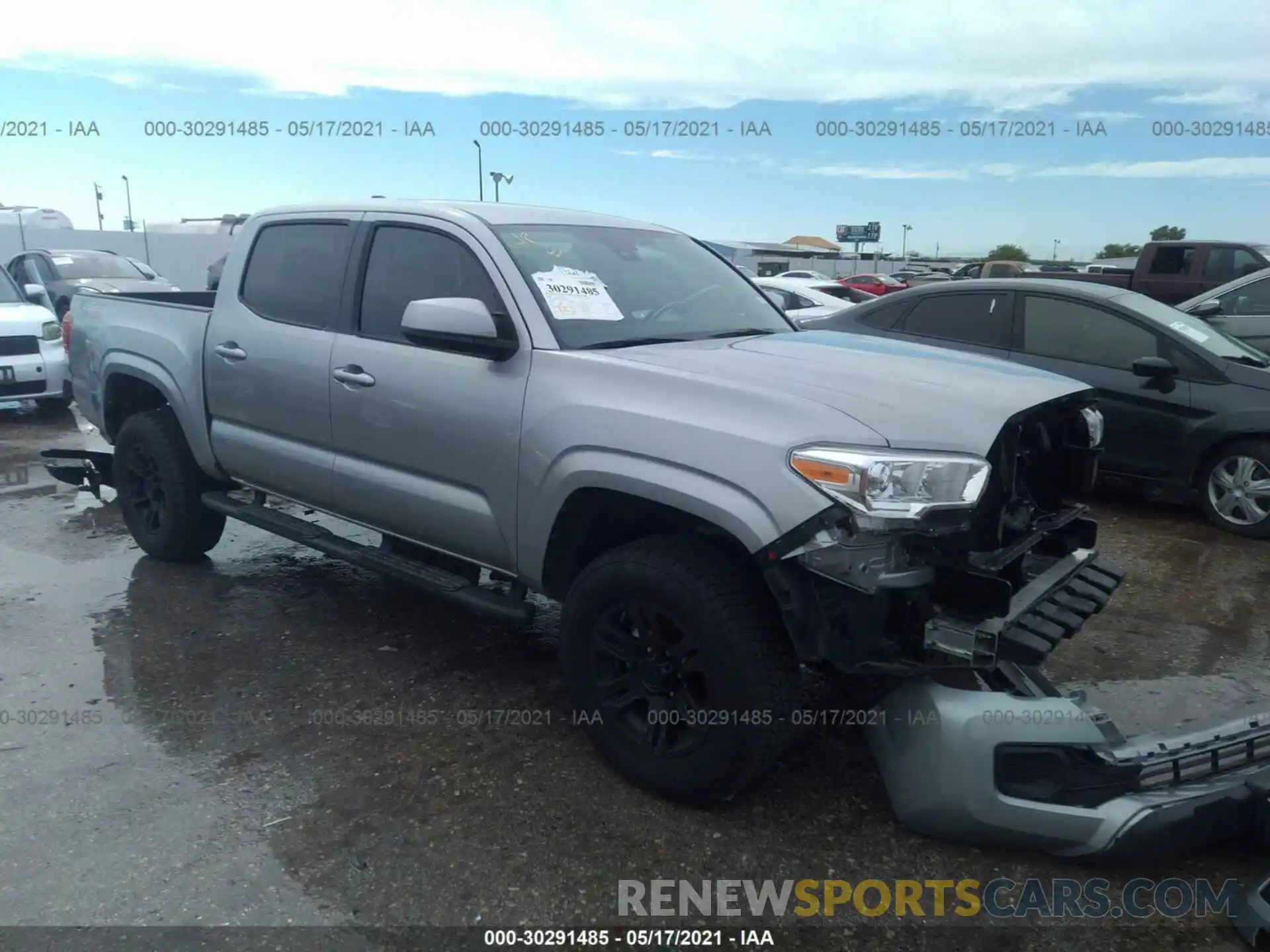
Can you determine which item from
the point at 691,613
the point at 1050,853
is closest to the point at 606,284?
the point at 691,613

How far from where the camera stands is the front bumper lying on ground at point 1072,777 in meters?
2.59

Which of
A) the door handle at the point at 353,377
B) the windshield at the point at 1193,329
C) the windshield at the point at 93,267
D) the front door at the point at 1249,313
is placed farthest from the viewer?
the windshield at the point at 93,267

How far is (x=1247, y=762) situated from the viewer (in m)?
2.76

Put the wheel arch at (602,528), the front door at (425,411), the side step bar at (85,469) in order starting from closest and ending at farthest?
the wheel arch at (602,528) < the front door at (425,411) < the side step bar at (85,469)

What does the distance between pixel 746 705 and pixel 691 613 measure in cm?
30

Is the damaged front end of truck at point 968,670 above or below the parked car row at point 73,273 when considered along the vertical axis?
below

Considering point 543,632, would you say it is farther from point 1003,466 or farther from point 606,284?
point 1003,466

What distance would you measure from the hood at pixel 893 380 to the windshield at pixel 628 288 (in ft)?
0.56

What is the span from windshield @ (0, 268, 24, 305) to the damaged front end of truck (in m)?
10.4

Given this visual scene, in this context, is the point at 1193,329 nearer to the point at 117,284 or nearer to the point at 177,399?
the point at 177,399

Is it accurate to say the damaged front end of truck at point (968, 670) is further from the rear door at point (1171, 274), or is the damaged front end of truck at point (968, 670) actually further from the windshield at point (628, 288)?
the rear door at point (1171, 274)

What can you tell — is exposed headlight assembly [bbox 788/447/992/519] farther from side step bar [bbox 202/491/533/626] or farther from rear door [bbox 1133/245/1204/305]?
rear door [bbox 1133/245/1204/305]

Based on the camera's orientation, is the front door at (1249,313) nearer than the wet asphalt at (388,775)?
No

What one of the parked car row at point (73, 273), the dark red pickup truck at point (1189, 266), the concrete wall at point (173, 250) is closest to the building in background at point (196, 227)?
the concrete wall at point (173, 250)
